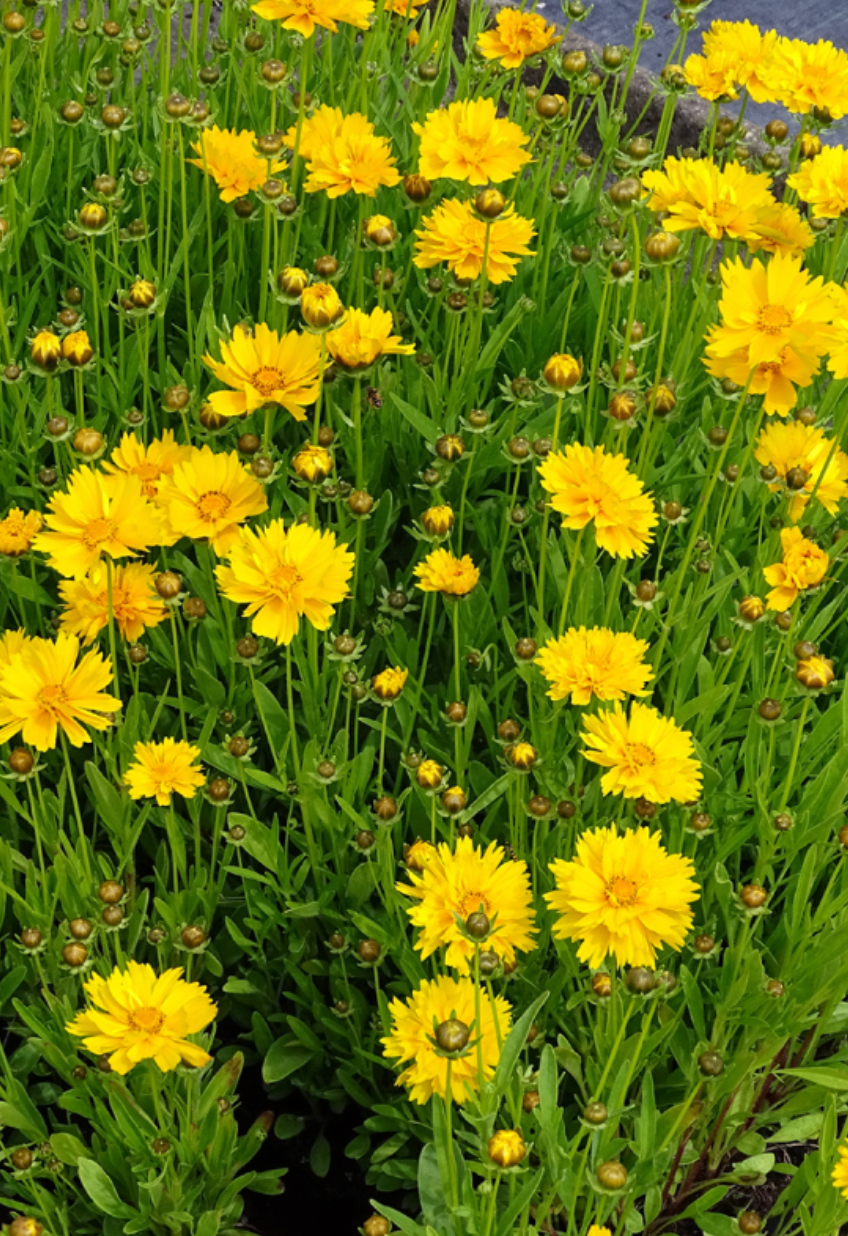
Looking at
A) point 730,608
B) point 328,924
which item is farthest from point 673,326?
point 328,924

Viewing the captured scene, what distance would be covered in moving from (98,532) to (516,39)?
1.14 m

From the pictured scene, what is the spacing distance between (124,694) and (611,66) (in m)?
1.07

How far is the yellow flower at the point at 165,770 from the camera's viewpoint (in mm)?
1383

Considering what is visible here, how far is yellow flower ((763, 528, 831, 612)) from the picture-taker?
1.48 metres

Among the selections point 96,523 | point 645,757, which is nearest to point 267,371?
point 96,523

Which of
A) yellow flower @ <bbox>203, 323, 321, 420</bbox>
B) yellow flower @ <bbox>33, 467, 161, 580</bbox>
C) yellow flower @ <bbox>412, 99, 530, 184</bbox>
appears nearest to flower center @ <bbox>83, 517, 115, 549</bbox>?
yellow flower @ <bbox>33, 467, 161, 580</bbox>

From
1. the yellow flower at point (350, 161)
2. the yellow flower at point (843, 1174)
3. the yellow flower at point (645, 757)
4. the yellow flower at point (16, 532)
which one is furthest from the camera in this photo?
the yellow flower at point (350, 161)

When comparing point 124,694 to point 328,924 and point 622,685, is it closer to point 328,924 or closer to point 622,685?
point 328,924

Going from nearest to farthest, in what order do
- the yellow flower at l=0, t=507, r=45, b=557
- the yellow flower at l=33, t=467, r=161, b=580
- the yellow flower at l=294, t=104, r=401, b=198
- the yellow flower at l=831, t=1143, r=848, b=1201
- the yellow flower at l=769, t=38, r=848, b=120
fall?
the yellow flower at l=831, t=1143, r=848, b=1201 → the yellow flower at l=33, t=467, r=161, b=580 → the yellow flower at l=0, t=507, r=45, b=557 → the yellow flower at l=294, t=104, r=401, b=198 → the yellow flower at l=769, t=38, r=848, b=120

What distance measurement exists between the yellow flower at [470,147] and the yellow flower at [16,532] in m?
0.64

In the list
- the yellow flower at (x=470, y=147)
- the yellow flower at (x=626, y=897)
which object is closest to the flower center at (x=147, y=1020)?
the yellow flower at (x=626, y=897)

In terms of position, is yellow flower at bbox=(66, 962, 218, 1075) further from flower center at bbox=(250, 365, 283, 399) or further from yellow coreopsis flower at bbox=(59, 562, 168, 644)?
flower center at bbox=(250, 365, 283, 399)

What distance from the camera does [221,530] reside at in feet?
4.58

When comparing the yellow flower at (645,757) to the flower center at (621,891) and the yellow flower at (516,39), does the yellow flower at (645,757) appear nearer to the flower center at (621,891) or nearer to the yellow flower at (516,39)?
the flower center at (621,891)
